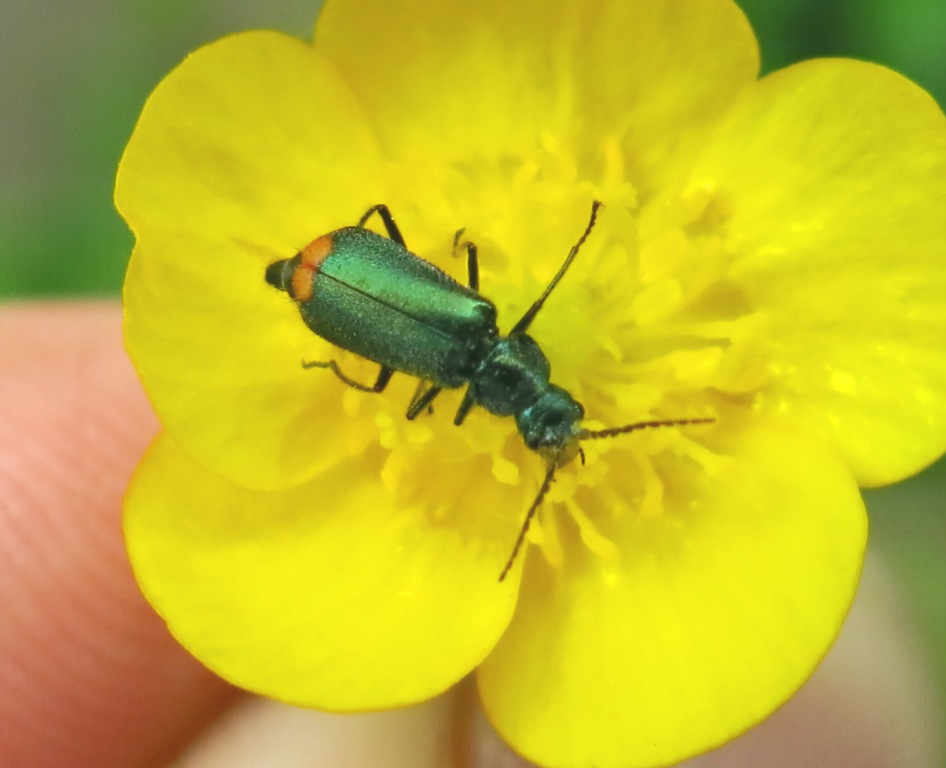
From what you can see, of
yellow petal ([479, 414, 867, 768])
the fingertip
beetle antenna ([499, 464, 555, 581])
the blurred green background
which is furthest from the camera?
the blurred green background

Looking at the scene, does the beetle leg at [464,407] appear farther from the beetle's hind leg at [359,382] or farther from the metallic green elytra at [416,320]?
the beetle's hind leg at [359,382]

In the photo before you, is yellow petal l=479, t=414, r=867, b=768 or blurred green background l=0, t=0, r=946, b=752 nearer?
yellow petal l=479, t=414, r=867, b=768

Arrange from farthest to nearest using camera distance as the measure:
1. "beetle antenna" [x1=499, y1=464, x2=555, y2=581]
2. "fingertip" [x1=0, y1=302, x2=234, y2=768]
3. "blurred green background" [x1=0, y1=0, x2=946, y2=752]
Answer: "blurred green background" [x1=0, y1=0, x2=946, y2=752] → "fingertip" [x1=0, y1=302, x2=234, y2=768] → "beetle antenna" [x1=499, y1=464, x2=555, y2=581]

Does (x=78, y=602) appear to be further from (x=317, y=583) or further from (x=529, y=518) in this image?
(x=529, y=518)

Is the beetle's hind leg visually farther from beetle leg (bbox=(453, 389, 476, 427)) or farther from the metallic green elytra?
beetle leg (bbox=(453, 389, 476, 427))

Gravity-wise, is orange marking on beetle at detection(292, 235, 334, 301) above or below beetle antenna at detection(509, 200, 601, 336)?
above

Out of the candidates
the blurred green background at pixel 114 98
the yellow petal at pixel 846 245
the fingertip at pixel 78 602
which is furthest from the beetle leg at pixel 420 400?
the blurred green background at pixel 114 98

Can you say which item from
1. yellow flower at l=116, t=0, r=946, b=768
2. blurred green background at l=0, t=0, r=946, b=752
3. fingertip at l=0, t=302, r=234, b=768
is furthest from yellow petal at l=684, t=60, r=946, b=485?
blurred green background at l=0, t=0, r=946, b=752
